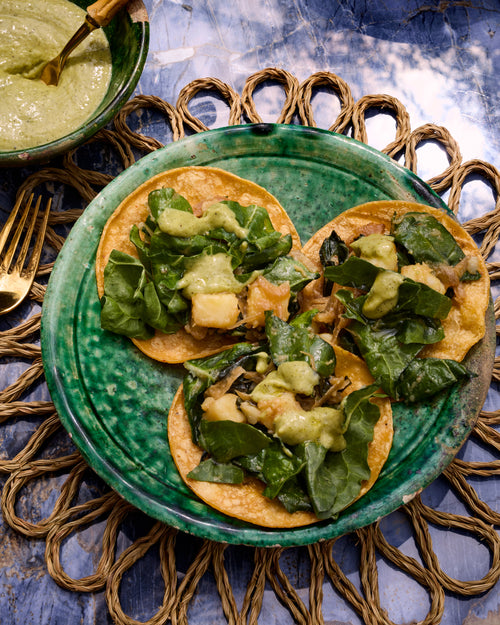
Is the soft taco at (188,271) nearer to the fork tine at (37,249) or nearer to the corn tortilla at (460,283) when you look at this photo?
the corn tortilla at (460,283)

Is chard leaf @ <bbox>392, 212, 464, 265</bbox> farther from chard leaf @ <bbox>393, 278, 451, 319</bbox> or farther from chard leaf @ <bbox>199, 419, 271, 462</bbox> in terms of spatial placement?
chard leaf @ <bbox>199, 419, 271, 462</bbox>

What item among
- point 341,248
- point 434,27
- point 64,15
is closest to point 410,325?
point 341,248

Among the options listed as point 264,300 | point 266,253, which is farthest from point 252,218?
point 264,300

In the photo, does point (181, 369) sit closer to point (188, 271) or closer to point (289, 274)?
point (188, 271)

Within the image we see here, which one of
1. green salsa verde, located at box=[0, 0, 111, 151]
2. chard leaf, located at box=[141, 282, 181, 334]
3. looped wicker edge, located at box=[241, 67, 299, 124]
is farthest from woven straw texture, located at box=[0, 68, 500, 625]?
chard leaf, located at box=[141, 282, 181, 334]

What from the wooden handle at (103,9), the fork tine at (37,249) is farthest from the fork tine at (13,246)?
the wooden handle at (103,9)
